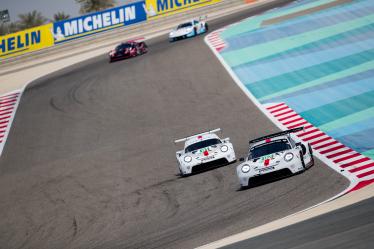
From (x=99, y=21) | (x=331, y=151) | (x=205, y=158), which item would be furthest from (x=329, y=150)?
(x=99, y=21)

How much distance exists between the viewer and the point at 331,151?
1878 cm

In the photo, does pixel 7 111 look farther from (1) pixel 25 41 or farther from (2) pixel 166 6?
(2) pixel 166 6

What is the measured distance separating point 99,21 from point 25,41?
4777 mm

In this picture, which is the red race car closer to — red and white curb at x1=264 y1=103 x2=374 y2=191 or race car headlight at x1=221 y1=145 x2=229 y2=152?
red and white curb at x1=264 y1=103 x2=374 y2=191

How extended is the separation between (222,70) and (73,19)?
17153mm

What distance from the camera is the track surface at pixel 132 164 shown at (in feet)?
46.5

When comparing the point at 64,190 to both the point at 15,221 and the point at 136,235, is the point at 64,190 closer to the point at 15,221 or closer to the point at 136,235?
the point at 15,221

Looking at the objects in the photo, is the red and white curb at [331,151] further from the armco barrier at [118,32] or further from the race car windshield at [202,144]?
the armco barrier at [118,32]

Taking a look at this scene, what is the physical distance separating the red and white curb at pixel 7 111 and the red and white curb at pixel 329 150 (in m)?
9.58

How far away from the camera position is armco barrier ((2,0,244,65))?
4416 centimetres

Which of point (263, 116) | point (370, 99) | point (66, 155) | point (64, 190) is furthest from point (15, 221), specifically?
point (370, 99)

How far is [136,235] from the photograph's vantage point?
45.0 feet

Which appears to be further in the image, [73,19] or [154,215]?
[73,19]

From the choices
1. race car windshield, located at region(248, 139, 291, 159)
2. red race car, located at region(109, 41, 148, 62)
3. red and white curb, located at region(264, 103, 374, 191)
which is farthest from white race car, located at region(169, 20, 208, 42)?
race car windshield, located at region(248, 139, 291, 159)
